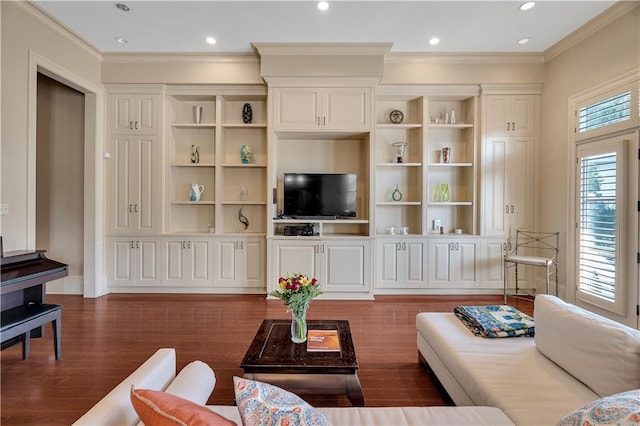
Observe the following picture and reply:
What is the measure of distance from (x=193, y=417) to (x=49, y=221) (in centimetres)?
524

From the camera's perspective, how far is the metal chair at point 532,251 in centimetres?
420

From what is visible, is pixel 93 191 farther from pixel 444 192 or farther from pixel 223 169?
pixel 444 192

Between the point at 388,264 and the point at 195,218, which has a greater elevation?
the point at 195,218

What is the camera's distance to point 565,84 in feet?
13.5

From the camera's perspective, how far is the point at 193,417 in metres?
0.79

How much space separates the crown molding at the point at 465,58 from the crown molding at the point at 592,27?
22 centimetres

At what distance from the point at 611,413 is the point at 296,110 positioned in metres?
4.26

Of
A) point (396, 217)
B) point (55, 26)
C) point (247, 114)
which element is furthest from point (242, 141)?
point (396, 217)

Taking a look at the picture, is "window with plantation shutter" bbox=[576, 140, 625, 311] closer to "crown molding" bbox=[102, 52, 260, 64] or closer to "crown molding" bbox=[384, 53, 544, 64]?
"crown molding" bbox=[384, 53, 544, 64]

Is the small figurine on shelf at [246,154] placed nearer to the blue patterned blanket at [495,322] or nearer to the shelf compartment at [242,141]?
the shelf compartment at [242,141]

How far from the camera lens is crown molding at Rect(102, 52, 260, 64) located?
14.7 feet

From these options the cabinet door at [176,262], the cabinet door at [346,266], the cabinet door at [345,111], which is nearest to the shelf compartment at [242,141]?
the cabinet door at [345,111]

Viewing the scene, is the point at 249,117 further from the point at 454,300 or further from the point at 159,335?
the point at 454,300

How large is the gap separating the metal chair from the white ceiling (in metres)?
2.63
